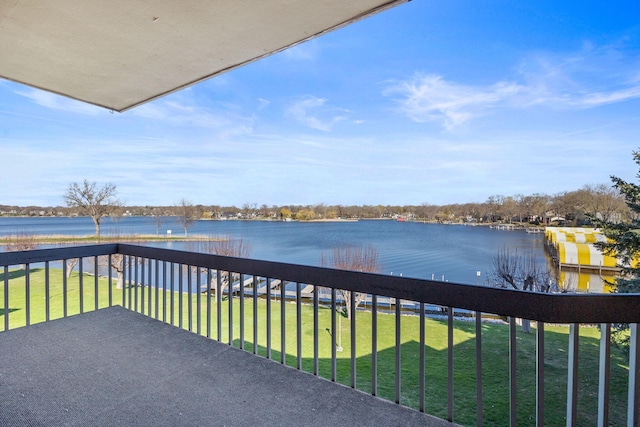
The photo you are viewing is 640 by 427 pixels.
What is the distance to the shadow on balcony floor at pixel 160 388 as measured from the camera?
1649 millimetres

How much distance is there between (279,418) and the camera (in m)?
1.65

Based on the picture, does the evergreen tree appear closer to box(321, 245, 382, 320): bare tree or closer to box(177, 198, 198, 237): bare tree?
box(321, 245, 382, 320): bare tree

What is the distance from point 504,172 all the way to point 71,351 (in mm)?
17741

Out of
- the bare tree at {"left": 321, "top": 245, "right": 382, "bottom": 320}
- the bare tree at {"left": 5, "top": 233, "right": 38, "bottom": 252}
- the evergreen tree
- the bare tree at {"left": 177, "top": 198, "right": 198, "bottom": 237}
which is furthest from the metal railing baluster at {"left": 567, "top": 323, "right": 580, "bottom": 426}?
the bare tree at {"left": 321, "top": 245, "right": 382, "bottom": 320}

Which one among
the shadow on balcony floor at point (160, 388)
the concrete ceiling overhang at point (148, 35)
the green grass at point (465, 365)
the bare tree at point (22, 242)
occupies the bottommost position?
the green grass at point (465, 365)

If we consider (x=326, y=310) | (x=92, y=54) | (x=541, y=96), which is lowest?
(x=326, y=310)

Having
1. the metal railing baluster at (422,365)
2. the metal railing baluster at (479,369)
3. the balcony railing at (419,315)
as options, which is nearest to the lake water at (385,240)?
the balcony railing at (419,315)

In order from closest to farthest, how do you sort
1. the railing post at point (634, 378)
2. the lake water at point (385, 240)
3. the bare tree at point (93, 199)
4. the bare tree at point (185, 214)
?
the railing post at point (634, 378)
the bare tree at point (93, 199)
the bare tree at point (185, 214)
the lake water at point (385, 240)

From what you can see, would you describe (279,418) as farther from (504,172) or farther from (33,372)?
(504,172)

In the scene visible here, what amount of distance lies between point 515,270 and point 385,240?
9090 mm

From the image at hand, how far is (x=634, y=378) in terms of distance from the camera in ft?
4.43

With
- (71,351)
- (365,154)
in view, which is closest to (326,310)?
(365,154)

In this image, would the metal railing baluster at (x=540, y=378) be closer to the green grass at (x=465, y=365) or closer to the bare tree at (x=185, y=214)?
the green grass at (x=465, y=365)

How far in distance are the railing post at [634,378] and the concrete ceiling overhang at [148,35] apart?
1759 mm
